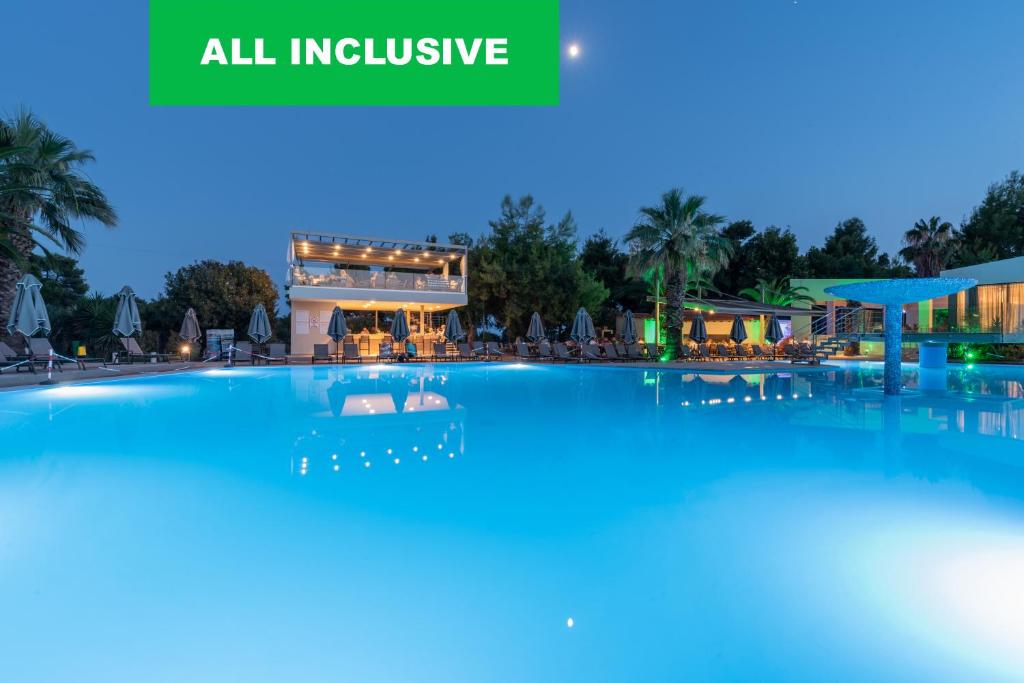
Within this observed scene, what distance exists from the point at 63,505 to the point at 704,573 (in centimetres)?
404

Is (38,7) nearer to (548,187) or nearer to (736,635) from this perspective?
(548,187)

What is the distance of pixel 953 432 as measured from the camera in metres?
6.33

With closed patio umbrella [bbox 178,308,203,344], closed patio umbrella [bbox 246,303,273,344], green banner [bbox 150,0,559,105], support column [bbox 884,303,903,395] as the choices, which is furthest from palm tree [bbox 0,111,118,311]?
support column [bbox 884,303,903,395]

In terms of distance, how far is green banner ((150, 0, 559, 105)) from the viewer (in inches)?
290

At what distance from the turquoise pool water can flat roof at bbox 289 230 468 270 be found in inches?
664

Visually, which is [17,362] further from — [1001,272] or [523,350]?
[1001,272]

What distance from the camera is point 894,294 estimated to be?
36.7ft

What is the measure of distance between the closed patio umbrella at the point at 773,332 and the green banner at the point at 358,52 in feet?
76.4

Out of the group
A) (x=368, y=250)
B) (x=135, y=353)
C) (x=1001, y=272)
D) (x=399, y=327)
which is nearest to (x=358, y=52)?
(x=399, y=327)

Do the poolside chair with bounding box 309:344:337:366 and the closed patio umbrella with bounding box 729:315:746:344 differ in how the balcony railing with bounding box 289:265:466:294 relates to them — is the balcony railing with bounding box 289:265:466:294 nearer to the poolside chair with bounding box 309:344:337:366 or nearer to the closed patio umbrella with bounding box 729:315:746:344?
the poolside chair with bounding box 309:344:337:366

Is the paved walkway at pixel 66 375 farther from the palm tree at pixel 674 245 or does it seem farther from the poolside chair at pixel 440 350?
the palm tree at pixel 674 245

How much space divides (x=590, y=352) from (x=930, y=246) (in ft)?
71.3

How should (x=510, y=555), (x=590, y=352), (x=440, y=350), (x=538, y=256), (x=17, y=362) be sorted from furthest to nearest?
(x=538, y=256)
(x=440, y=350)
(x=590, y=352)
(x=17, y=362)
(x=510, y=555)

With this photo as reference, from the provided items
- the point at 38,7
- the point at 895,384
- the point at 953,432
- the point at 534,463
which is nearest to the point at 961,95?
the point at 895,384
